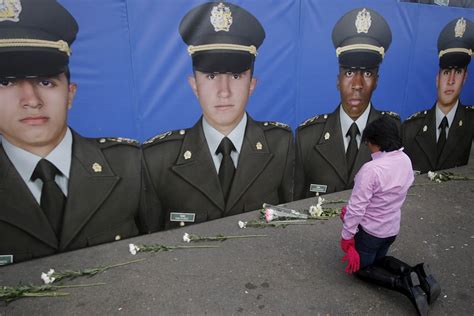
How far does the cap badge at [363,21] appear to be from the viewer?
182 inches

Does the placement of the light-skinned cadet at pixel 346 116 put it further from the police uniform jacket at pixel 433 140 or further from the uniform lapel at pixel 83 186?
the uniform lapel at pixel 83 186

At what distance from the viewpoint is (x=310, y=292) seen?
9.82 feet

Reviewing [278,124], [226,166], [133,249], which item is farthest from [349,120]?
[133,249]

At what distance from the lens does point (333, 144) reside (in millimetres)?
5020

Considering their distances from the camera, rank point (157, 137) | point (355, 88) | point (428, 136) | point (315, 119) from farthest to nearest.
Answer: point (428, 136), point (355, 88), point (315, 119), point (157, 137)

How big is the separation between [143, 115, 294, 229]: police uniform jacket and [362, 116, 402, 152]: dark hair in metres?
1.95

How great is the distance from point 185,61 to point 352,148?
2943 mm

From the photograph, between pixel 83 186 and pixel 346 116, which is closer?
pixel 83 186

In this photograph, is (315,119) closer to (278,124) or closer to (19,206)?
(278,124)

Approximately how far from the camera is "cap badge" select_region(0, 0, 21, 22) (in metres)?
2.82

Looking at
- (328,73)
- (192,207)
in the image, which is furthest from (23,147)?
(328,73)

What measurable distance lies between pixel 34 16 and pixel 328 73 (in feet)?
A: 11.6

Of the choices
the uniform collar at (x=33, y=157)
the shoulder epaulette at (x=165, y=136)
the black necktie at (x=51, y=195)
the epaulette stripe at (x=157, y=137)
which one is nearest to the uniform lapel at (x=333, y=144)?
the shoulder epaulette at (x=165, y=136)

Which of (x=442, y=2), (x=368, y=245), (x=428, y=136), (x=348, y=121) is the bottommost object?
(x=368, y=245)
